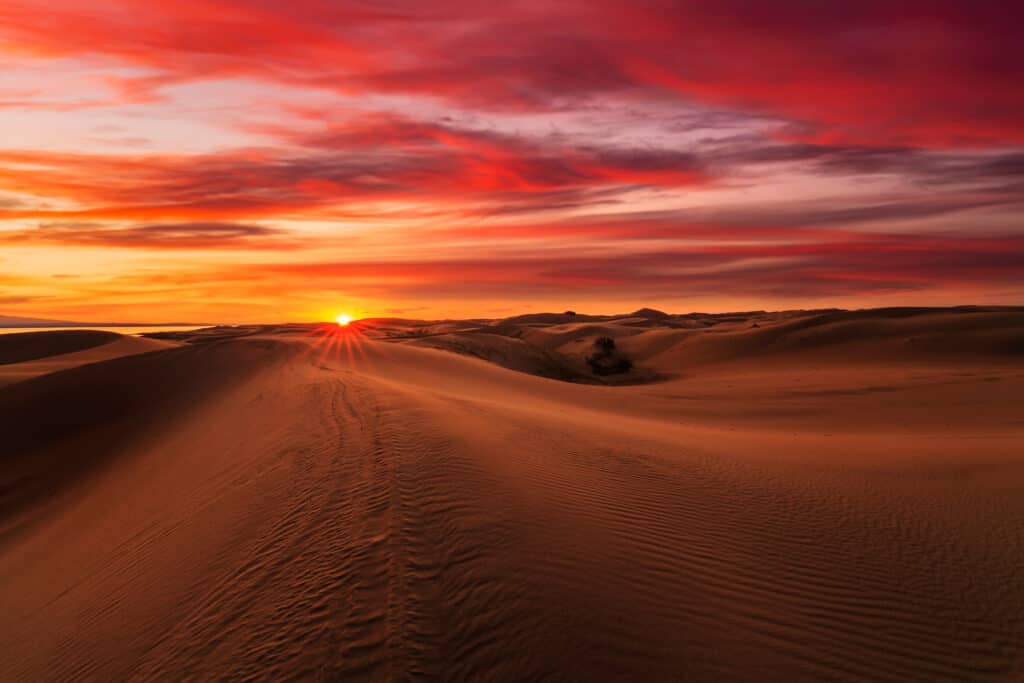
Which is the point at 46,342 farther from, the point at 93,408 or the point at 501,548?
the point at 501,548

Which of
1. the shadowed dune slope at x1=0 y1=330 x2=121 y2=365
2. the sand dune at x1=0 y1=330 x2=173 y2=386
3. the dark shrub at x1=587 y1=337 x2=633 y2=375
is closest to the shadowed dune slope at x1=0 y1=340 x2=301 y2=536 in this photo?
the dark shrub at x1=587 y1=337 x2=633 y2=375

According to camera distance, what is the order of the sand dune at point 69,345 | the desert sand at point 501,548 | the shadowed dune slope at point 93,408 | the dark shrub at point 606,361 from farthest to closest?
the sand dune at point 69,345 → the dark shrub at point 606,361 → the shadowed dune slope at point 93,408 → the desert sand at point 501,548

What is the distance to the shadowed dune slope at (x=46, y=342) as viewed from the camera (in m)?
46.8

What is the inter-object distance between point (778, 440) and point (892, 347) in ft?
87.0

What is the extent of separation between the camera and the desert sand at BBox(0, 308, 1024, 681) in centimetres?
409

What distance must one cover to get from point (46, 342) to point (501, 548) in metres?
58.2

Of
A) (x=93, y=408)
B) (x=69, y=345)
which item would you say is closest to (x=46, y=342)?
(x=69, y=345)

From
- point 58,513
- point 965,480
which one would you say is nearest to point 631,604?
point 965,480

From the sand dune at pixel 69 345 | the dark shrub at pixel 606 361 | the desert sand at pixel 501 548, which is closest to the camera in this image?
the desert sand at pixel 501 548

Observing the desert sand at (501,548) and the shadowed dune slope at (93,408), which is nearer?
the desert sand at (501,548)

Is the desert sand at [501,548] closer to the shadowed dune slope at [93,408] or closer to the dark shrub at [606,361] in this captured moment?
the shadowed dune slope at [93,408]

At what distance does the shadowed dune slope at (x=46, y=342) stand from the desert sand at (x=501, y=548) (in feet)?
132

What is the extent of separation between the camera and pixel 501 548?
194 inches

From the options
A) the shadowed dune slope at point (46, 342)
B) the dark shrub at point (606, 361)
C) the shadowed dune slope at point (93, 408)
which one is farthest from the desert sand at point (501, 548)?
the shadowed dune slope at point (46, 342)
